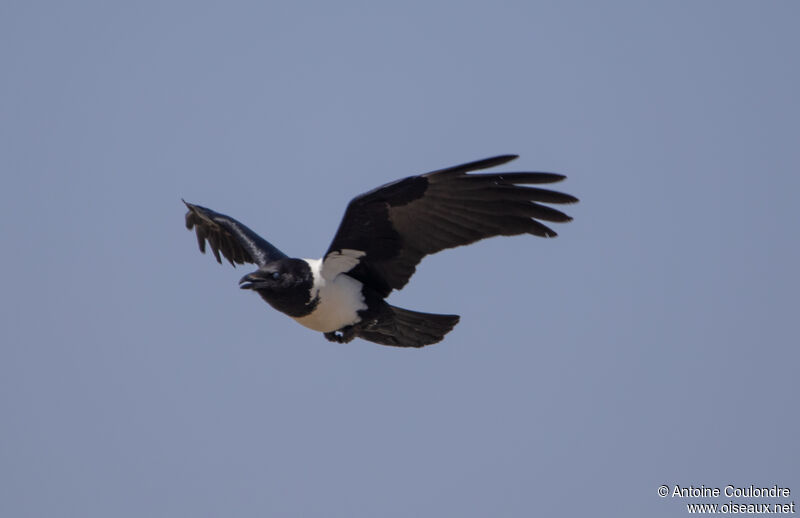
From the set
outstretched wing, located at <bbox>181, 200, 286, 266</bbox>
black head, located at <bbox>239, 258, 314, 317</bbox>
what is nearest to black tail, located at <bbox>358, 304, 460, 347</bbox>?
black head, located at <bbox>239, 258, 314, 317</bbox>

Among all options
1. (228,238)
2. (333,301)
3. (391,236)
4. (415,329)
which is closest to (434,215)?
(391,236)

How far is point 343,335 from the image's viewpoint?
555 inches

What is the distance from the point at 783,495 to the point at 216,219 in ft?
27.4

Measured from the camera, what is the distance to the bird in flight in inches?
511

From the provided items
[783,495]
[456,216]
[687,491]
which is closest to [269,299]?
[456,216]

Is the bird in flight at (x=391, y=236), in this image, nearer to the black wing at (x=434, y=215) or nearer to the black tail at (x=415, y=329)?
the black wing at (x=434, y=215)

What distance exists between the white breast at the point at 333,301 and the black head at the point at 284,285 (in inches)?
4.5

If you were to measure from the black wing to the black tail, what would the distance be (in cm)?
86

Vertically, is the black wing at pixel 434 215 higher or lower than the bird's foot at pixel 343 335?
higher

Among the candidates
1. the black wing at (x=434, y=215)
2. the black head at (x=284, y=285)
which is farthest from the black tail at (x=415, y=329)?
the black head at (x=284, y=285)

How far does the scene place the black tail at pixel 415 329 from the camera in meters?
14.5

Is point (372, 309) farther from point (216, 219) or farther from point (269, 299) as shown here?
point (216, 219)

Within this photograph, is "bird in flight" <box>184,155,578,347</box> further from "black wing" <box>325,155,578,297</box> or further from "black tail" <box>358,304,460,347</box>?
"black tail" <box>358,304,460,347</box>

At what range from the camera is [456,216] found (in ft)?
43.6
